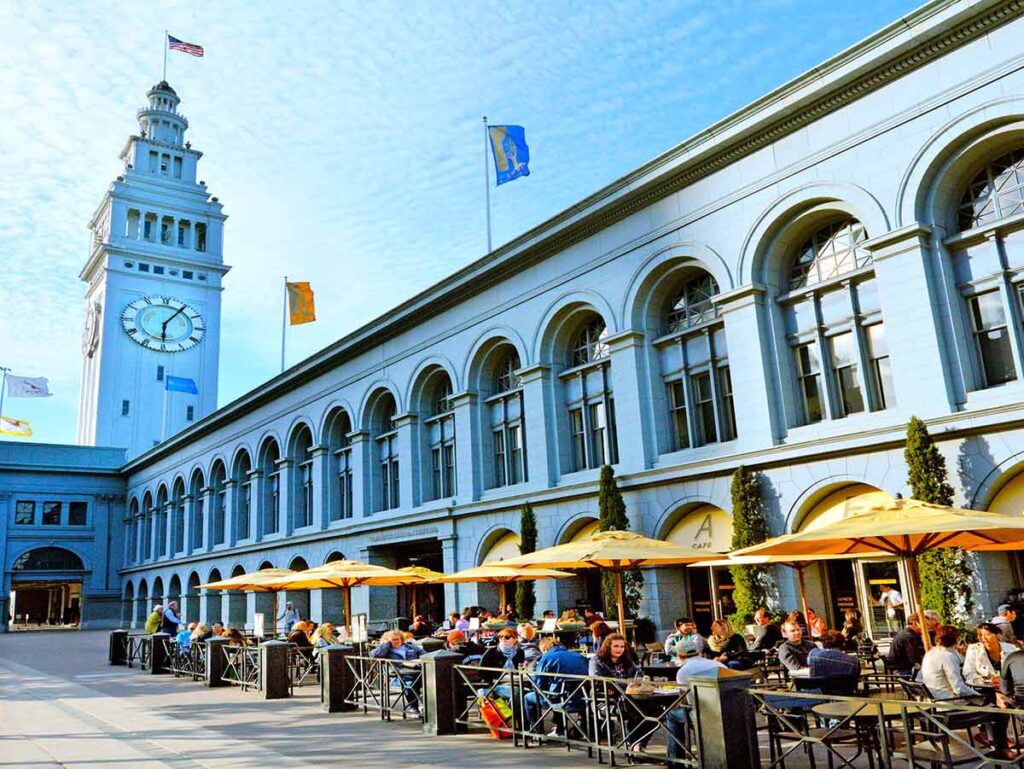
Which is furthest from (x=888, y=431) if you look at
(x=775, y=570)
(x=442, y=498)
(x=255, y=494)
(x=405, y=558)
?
(x=255, y=494)

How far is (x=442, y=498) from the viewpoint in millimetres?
34719

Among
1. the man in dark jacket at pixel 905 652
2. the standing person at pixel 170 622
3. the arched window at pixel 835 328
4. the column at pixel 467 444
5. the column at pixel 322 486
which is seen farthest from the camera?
the column at pixel 322 486

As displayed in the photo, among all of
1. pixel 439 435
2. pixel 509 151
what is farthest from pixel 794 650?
pixel 439 435

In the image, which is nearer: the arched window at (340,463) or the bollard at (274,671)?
the bollard at (274,671)

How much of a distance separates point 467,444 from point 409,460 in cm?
418

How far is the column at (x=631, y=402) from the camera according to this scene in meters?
25.4

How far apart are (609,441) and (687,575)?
482 cm

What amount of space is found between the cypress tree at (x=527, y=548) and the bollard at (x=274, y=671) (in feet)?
35.2

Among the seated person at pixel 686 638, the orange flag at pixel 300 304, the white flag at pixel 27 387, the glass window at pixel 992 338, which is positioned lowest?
the seated person at pixel 686 638

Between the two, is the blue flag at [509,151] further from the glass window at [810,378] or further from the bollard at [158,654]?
the bollard at [158,654]

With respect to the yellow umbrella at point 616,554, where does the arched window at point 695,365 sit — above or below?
above

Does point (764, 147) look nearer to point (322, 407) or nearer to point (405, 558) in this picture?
point (405, 558)

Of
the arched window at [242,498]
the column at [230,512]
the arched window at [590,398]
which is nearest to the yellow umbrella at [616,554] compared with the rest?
the arched window at [590,398]

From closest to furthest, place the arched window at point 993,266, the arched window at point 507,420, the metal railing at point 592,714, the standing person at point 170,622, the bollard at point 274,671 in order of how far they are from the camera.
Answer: the metal railing at point 592,714
the arched window at point 993,266
the bollard at point 274,671
the standing person at point 170,622
the arched window at point 507,420
